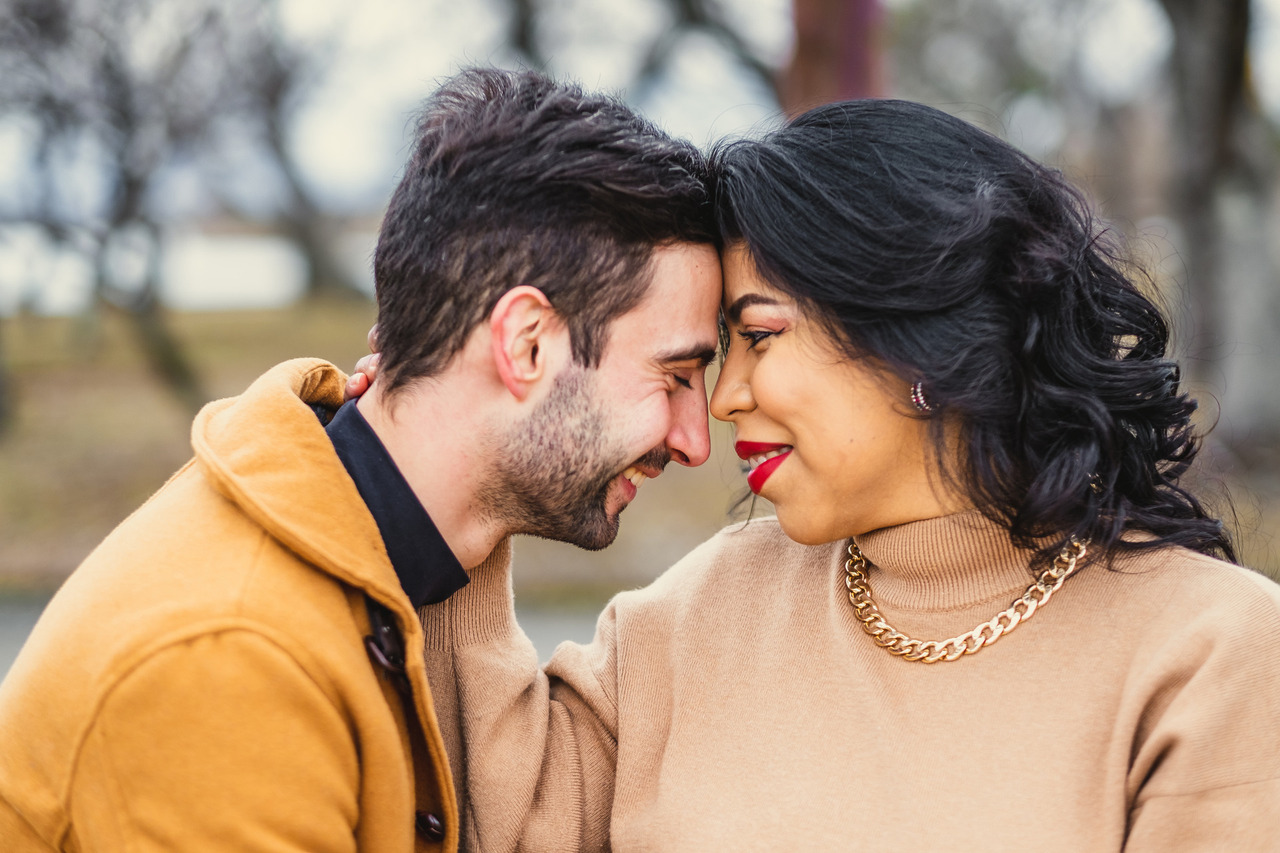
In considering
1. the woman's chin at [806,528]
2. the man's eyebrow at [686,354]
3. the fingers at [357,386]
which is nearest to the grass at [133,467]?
the woman's chin at [806,528]

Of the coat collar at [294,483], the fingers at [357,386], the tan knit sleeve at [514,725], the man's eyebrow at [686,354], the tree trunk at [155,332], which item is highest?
the man's eyebrow at [686,354]

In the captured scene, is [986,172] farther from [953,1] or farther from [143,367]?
[953,1]

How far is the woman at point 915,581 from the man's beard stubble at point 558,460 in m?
0.22

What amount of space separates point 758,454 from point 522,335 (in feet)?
1.55

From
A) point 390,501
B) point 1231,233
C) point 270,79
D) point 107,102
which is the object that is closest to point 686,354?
point 390,501

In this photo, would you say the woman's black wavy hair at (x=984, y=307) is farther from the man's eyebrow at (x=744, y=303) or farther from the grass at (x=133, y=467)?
the grass at (x=133, y=467)

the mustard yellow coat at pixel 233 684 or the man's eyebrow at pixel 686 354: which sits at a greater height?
the man's eyebrow at pixel 686 354

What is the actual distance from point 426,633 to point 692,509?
452cm

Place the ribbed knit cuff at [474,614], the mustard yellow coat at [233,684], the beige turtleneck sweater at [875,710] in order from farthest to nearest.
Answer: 1. the ribbed knit cuff at [474,614]
2. the beige turtleneck sweater at [875,710]
3. the mustard yellow coat at [233,684]

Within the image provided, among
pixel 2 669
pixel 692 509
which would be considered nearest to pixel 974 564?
pixel 2 669

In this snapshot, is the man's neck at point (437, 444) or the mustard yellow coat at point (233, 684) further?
the man's neck at point (437, 444)

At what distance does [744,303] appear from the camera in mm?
2027

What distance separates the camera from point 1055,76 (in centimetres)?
1401

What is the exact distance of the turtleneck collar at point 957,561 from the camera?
1906 mm
